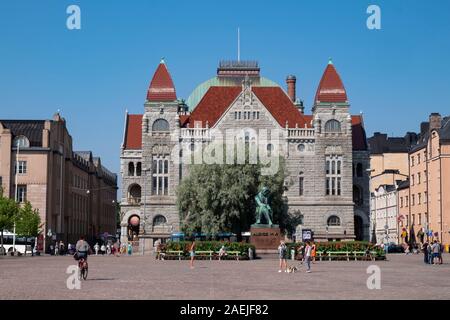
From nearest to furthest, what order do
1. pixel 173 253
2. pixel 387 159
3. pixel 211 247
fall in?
pixel 211 247 → pixel 173 253 → pixel 387 159

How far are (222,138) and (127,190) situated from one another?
16621 millimetres

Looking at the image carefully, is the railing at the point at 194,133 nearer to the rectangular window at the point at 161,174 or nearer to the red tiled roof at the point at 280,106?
the rectangular window at the point at 161,174

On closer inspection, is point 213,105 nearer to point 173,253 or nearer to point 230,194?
point 230,194

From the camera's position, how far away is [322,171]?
106 meters

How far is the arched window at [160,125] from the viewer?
4186 inches

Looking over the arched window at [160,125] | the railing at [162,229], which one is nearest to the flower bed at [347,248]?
the railing at [162,229]

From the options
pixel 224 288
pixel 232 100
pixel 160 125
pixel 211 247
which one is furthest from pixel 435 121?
pixel 224 288

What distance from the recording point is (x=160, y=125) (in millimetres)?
106375

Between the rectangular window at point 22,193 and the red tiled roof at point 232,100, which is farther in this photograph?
the red tiled roof at point 232,100

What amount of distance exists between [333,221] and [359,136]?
16.6m

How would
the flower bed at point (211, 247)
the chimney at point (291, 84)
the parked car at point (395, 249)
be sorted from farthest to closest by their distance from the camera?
the chimney at point (291, 84) → the parked car at point (395, 249) → the flower bed at point (211, 247)

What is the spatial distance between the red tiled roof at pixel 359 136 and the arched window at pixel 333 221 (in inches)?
536

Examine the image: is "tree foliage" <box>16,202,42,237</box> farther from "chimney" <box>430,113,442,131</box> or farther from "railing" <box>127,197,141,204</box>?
"chimney" <box>430,113,442,131</box>

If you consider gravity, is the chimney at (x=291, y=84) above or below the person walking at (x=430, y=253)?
above
